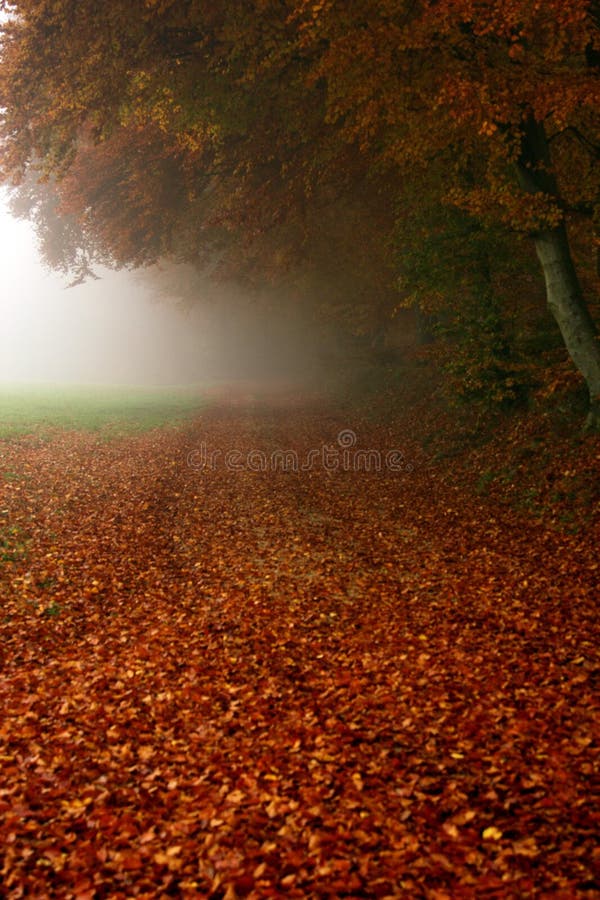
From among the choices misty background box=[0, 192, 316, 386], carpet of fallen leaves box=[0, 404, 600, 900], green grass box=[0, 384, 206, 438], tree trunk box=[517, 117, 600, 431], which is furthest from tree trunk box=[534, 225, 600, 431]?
misty background box=[0, 192, 316, 386]

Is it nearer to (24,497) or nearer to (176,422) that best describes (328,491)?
(24,497)

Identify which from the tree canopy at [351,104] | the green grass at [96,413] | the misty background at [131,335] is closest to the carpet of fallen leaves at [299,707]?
the tree canopy at [351,104]

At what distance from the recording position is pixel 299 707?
556cm

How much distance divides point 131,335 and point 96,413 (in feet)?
219

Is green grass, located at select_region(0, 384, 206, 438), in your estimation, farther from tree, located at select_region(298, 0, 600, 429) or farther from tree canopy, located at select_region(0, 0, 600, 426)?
tree, located at select_region(298, 0, 600, 429)

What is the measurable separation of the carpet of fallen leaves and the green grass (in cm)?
1267

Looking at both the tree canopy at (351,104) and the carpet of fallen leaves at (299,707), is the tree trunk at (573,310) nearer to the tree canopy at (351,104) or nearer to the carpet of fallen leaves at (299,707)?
the tree canopy at (351,104)

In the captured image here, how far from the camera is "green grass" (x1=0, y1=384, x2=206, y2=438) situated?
75.8 feet

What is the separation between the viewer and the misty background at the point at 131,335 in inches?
2200

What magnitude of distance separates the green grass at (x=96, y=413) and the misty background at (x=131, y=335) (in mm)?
10917

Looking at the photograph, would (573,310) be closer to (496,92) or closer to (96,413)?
(496,92)

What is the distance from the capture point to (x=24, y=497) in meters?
12.4

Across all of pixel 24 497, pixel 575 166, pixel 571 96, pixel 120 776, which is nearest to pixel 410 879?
pixel 120 776

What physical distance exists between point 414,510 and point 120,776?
7.83 meters
